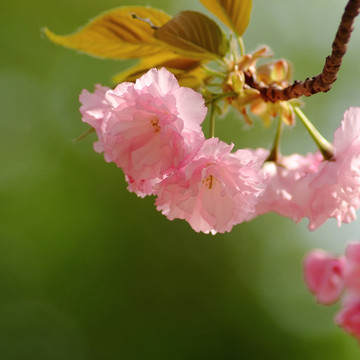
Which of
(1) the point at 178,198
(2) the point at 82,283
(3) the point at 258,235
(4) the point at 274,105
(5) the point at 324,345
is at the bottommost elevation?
(1) the point at 178,198

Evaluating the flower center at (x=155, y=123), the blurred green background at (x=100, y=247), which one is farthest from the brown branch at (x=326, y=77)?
the blurred green background at (x=100, y=247)

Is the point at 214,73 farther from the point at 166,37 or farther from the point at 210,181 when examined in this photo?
the point at 210,181

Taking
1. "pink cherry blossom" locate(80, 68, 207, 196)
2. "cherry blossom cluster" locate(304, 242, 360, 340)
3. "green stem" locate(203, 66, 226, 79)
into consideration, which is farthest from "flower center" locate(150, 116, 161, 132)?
"cherry blossom cluster" locate(304, 242, 360, 340)

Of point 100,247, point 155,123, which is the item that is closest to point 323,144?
point 155,123

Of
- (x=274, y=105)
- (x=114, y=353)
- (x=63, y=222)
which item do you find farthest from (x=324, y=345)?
(x=274, y=105)

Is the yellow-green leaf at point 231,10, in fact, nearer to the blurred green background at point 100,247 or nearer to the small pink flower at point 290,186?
the small pink flower at point 290,186

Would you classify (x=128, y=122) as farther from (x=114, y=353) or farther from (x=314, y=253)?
(x=114, y=353)

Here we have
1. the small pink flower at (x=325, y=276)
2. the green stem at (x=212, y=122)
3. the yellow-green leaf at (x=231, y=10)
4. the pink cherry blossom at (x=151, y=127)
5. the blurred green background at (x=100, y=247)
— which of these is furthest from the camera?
the blurred green background at (x=100, y=247)
